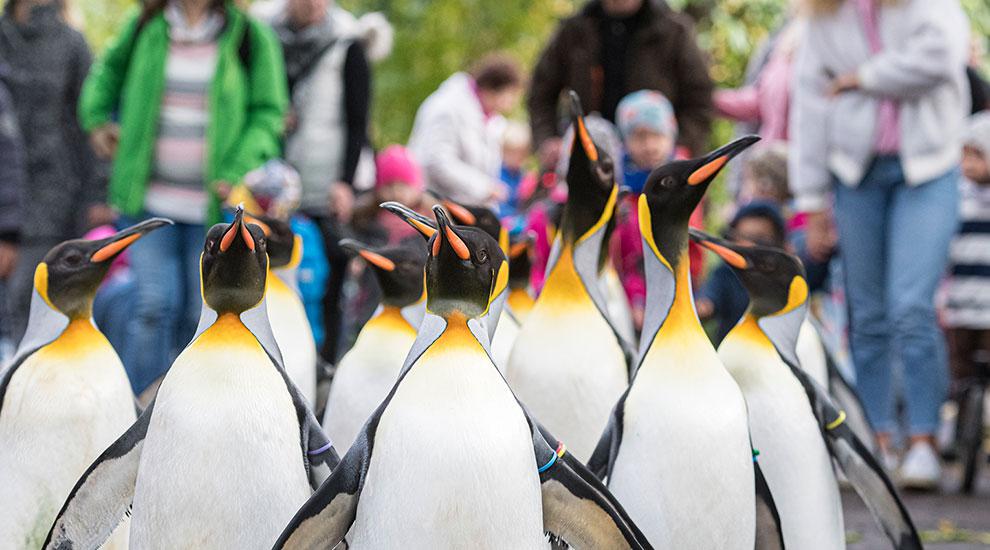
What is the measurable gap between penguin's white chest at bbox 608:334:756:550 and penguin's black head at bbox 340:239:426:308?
1031mm

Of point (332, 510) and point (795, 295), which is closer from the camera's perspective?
point (332, 510)

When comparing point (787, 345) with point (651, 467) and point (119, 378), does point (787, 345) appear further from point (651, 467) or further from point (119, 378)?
point (119, 378)

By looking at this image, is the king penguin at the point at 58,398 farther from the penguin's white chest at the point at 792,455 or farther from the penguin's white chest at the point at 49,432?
the penguin's white chest at the point at 792,455

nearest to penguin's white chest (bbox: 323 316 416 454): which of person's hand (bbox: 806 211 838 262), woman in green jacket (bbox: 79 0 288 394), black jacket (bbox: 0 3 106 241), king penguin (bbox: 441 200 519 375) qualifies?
king penguin (bbox: 441 200 519 375)

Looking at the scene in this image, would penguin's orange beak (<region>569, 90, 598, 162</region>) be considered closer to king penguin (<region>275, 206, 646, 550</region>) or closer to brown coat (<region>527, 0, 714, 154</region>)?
king penguin (<region>275, 206, 646, 550</region>)

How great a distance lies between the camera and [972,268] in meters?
6.36

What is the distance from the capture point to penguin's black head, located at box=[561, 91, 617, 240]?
3688 millimetres

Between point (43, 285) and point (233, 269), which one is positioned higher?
point (233, 269)

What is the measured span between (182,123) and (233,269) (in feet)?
9.54

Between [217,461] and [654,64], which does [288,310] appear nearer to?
[217,461]

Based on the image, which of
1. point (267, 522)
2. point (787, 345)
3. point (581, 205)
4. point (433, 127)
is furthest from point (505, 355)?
point (433, 127)

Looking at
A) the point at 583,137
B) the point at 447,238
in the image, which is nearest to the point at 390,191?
the point at 583,137

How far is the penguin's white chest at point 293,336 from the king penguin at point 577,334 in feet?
2.44

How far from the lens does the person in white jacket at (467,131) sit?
25.2 feet
